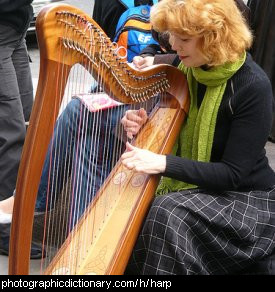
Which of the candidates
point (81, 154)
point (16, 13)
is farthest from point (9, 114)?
point (81, 154)

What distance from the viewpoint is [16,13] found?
2.34 m

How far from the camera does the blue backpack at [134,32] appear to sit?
2.70 meters

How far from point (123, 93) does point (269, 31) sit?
1.94m

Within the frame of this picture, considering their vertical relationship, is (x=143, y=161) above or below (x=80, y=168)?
above

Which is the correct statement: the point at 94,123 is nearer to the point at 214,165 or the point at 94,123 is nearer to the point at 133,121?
the point at 133,121

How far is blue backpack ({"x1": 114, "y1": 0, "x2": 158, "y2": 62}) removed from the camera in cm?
270

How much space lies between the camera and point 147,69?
188 centimetres

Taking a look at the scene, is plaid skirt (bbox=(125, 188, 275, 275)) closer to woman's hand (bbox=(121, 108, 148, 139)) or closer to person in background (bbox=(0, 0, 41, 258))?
woman's hand (bbox=(121, 108, 148, 139))

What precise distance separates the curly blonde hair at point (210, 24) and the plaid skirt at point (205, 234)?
0.49 m

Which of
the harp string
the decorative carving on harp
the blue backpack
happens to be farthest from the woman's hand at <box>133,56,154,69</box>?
the blue backpack

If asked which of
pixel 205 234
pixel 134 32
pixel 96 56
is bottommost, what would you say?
pixel 205 234

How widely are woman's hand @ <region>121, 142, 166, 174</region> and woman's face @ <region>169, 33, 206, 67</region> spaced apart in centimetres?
35

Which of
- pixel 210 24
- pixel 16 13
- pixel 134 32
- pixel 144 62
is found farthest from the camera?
pixel 134 32

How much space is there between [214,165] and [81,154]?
48cm
